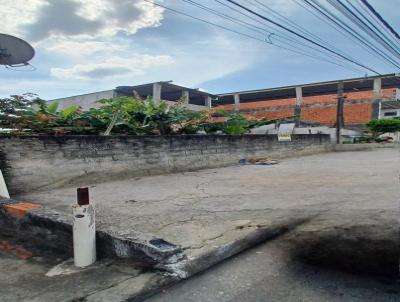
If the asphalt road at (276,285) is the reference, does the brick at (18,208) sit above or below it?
above

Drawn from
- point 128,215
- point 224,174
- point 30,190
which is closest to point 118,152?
point 30,190

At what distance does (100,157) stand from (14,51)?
2.90m

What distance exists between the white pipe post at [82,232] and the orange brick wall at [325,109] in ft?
95.6

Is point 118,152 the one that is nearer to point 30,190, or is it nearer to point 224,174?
point 30,190

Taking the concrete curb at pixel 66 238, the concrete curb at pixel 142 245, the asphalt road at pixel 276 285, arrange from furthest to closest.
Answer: the concrete curb at pixel 66 238
the concrete curb at pixel 142 245
the asphalt road at pixel 276 285

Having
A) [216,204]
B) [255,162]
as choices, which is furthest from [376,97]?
[216,204]

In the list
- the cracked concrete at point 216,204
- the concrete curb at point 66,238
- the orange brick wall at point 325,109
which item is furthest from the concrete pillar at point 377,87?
the concrete curb at point 66,238

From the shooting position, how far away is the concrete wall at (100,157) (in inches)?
235

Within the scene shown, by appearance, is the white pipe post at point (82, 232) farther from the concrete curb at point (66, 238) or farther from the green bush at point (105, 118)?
the green bush at point (105, 118)

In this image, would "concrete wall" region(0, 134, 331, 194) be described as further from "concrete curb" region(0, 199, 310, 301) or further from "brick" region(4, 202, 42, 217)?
"concrete curb" region(0, 199, 310, 301)

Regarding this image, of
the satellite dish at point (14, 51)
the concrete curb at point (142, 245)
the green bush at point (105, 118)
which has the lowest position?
the concrete curb at point (142, 245)

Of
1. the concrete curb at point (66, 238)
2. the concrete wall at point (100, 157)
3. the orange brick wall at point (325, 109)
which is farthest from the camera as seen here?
the orange brick wall at point (325, 109)

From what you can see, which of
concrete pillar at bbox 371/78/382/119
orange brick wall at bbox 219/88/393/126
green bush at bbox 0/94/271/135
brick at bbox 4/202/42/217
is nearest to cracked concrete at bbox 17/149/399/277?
brick at bbox 4/202/42/217

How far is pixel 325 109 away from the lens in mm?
33188
